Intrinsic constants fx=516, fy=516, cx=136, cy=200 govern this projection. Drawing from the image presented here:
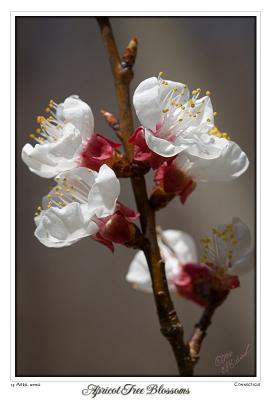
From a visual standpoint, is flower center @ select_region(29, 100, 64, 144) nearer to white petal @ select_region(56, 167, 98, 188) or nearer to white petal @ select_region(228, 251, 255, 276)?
white petal @ select_region(56, 167, 98, 188)

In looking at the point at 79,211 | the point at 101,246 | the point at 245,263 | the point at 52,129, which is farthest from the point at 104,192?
the point at 101,246

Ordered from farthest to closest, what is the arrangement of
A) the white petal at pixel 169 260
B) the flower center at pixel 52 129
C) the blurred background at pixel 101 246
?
the blurred background at pixel 101 246, the white petal at pixel 169 260, the flower center at pixel 52 129

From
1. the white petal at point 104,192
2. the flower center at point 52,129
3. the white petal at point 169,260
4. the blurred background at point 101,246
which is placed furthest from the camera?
the blurred background at point 101,246

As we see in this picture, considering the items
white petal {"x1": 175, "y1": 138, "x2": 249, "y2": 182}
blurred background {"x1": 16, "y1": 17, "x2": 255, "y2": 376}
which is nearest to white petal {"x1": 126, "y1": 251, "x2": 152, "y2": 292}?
white petal {"x1": 175, "y1": 138, "x2": 249, "y2": 182}

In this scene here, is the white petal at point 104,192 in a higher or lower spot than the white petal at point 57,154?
lower

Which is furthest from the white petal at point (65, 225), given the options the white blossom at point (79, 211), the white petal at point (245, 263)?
the white petal at point (245, 263)

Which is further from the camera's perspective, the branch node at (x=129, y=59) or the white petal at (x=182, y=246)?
the white petal at (x=182, y=246)

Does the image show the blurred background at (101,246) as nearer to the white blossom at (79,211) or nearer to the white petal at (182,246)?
the white petal at (182,246)
